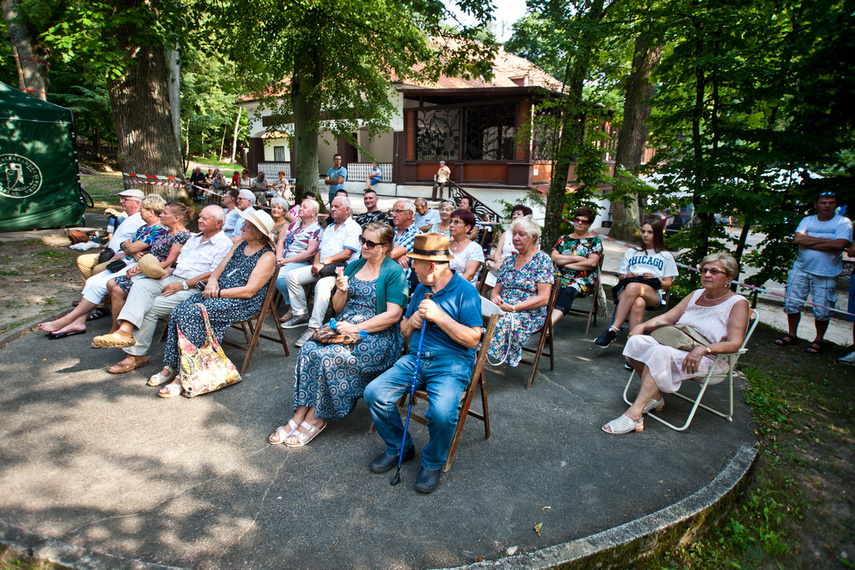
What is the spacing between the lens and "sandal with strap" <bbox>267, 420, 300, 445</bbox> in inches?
127

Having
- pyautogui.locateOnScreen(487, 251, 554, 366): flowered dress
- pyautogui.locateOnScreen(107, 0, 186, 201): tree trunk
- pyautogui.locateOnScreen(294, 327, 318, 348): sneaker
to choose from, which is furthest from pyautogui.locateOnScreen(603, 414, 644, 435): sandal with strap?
pyautogui.locateOnScreen(107, 0, 186, 201): tree trunk

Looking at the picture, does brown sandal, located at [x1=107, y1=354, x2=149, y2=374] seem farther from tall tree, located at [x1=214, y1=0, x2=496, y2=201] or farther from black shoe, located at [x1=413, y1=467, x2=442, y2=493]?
tall tree, located at [x1=214, y1=0, x2=496, y2=201]

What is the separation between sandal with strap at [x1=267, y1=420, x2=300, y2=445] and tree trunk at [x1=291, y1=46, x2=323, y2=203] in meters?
9.75

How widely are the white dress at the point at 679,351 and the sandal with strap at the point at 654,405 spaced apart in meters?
0.16

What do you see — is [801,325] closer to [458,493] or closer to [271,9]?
[458,493]

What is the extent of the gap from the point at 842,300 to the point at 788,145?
5.34m

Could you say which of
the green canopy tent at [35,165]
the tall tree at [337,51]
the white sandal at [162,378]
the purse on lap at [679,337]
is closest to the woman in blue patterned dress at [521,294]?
the purse on lap at [679,337]

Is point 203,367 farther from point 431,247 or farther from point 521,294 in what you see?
point 521,294

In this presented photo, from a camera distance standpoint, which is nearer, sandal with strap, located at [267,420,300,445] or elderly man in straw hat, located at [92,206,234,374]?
sandal with strap, located at [267,420,300,445]

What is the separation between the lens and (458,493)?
2775 millimetres

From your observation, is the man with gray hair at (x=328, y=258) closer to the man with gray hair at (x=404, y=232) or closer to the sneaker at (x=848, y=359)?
the man with gray hair at (x=404, y=232)

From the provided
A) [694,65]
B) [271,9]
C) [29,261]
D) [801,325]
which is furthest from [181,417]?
[271,9]

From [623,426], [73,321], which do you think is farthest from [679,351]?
[73,321]

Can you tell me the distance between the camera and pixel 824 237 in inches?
194
